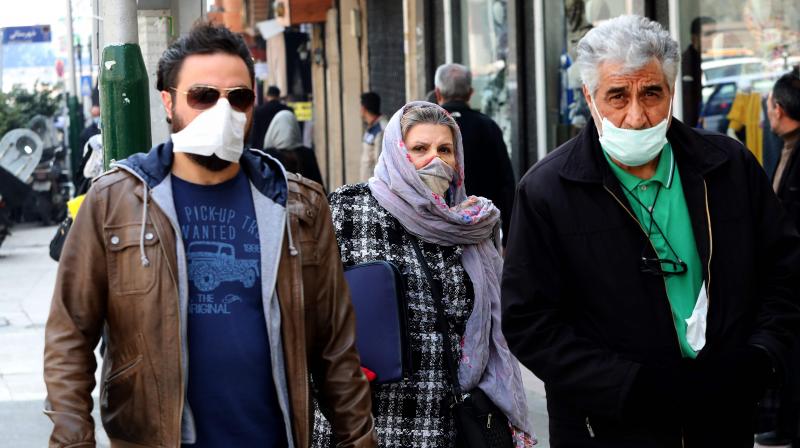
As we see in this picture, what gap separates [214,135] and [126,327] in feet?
1.51

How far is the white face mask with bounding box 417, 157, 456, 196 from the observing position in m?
4.69

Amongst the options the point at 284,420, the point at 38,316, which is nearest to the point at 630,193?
the point at 284,420

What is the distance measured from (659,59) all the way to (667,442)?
0.90 meters

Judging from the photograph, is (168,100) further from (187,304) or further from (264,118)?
(264,118)

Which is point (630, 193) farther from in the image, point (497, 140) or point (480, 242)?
point (497, 140)

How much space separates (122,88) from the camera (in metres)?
5.81

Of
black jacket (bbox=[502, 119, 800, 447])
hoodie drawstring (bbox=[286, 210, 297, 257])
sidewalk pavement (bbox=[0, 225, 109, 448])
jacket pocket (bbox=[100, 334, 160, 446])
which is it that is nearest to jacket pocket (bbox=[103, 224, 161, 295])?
jacket pocket (bbox=[100, 334, 160, 446])

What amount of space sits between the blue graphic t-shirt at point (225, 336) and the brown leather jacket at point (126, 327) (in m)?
0.05

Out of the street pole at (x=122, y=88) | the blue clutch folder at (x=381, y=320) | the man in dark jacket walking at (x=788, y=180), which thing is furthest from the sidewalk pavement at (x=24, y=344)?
the blue clutch folder at (x=381, y=320)

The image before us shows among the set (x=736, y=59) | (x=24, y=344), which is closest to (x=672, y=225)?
(x=736, y=59)

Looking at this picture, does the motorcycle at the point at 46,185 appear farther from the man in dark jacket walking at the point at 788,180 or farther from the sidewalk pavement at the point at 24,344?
the man in dark jacket walking at the point at 788,180

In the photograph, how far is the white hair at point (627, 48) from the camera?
3.46 meters

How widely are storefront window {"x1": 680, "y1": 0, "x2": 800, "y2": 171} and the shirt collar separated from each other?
5347 millimetres

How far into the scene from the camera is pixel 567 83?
11.7 meters
